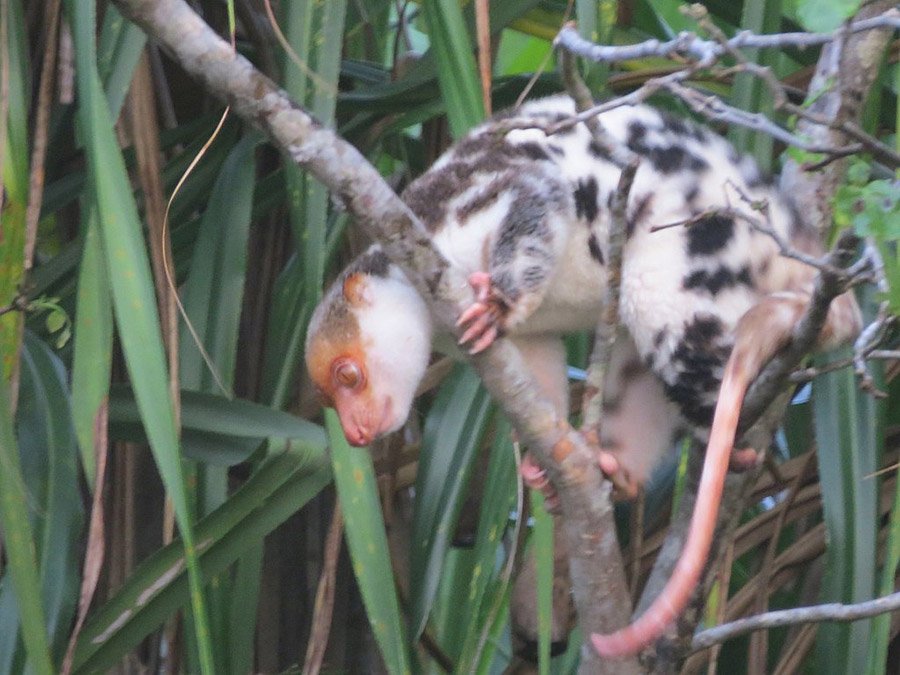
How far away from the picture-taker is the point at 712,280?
5.58 ft

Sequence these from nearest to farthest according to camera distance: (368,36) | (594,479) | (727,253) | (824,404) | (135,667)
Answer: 1. (594,479)
2. (727,253)
3. (824,404)
4. (135,667)
5. (368,36)

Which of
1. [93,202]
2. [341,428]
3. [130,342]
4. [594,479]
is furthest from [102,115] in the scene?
[594,479]

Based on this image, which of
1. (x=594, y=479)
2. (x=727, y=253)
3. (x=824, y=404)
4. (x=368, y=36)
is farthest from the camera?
(x=368, y=36)

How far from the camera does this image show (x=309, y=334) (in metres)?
2.00

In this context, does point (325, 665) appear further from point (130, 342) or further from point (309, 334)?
point (130, 342)

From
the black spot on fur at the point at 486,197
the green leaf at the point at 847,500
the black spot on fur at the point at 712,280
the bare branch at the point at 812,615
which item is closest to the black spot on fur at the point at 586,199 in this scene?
the black spot on fur at the point at 486,197

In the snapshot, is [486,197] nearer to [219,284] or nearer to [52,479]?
[219,284]

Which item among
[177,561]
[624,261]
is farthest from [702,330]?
[177,561]

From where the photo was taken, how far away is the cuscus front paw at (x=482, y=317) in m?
1.41

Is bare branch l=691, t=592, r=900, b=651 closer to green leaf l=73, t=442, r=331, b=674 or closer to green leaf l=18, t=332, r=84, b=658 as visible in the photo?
green leaf l=73, t=442, r=331, b=674

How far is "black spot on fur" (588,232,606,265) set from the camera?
6.06 ft

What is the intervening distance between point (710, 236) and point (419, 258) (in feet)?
1.76

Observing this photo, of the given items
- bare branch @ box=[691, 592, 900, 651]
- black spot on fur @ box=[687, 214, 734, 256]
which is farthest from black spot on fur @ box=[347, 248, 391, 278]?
bare branch @ box=[691, 592, 900, 651]

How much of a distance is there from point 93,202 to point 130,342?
20cm
